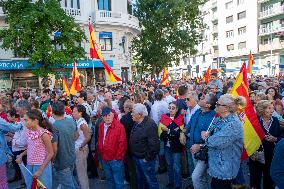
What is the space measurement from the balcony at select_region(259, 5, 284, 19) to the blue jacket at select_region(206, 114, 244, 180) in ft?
152

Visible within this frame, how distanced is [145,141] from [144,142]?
0.9 inches

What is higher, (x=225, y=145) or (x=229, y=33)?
(x=229, y=33)

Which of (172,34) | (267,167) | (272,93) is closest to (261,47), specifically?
(172,34)

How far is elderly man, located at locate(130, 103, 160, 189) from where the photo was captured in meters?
5.54

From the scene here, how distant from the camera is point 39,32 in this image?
1741cm

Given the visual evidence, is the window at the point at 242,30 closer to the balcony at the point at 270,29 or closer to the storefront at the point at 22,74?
the balcony at the point at 270,29

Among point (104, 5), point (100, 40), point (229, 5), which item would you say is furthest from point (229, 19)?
point (100, 40)

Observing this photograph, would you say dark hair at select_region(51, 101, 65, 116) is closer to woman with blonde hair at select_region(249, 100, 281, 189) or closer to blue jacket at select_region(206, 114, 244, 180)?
blue jacket at select_region(206, 114, 244, 180)

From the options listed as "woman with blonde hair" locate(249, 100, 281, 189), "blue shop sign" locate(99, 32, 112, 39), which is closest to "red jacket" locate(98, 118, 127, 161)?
"woman with blonde hair" locate(249, 100, 281, 189)

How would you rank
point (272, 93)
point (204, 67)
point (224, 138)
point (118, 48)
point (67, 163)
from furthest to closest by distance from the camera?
point (204, 67) < point (118, 48) < point (272, 93) < point (67, 163) < point (224, 138)

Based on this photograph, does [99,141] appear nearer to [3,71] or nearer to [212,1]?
[3,71]

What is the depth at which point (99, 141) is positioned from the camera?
5781 millimetres

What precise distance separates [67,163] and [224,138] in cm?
245

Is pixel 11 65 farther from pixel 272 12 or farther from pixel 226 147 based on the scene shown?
pixel 272 12
